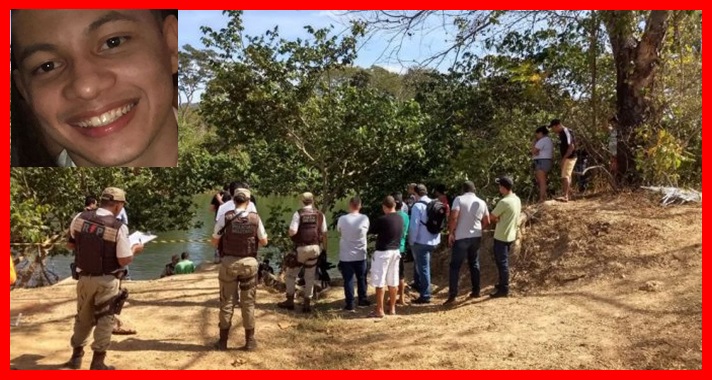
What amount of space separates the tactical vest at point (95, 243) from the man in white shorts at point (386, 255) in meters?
3.23

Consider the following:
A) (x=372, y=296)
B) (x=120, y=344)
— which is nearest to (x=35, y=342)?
(x=120, y=344)

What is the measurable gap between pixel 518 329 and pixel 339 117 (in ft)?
19.8

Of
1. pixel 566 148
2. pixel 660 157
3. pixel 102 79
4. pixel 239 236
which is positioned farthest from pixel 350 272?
pixel 660 157

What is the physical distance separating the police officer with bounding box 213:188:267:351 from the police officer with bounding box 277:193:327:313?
141 centimetres

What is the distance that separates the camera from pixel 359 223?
7391 mm

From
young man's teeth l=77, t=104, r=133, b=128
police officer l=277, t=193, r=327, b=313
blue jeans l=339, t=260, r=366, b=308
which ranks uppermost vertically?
young man's teeth l=77, t=104, r=133, b=128

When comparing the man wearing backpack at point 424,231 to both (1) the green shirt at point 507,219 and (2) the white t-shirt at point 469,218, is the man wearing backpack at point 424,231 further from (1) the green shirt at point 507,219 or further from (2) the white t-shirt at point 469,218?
(1) the green shirt at point 507,219

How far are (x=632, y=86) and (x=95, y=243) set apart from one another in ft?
25.7

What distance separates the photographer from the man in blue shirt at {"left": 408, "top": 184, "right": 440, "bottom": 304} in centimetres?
777

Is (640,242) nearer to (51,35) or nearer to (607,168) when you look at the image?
(607,168)

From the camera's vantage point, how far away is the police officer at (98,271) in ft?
16.3

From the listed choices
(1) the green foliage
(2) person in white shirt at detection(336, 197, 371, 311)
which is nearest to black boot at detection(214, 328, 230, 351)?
(2) person in white shirt at detection(336, 197, 371, 311)

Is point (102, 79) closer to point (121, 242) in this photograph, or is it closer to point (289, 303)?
point (121, 242)

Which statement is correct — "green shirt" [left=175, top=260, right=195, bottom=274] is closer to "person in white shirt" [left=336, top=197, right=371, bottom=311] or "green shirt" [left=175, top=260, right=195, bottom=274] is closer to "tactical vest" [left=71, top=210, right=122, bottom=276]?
"person in white shirt" [left=336, top=197, right=371, bottom=311]
